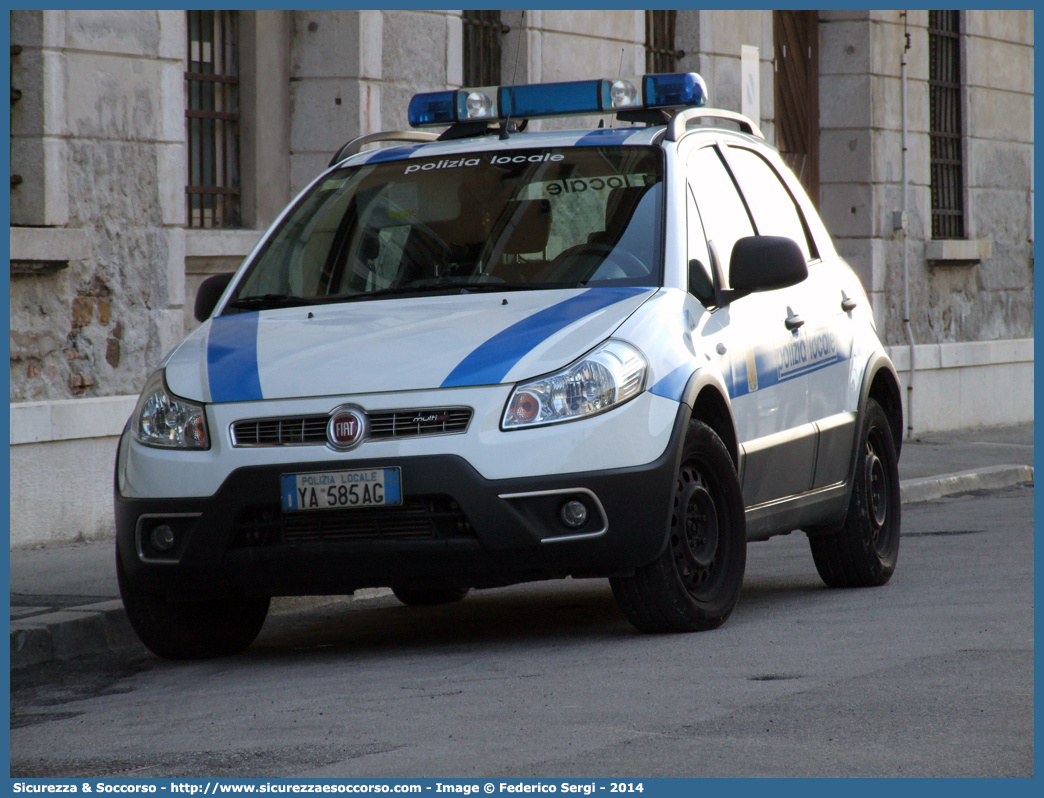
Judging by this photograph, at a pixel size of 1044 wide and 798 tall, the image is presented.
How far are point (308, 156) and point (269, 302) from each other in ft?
20.0

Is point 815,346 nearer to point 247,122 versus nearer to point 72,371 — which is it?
point 72,371

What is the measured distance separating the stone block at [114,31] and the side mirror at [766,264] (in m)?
5.22

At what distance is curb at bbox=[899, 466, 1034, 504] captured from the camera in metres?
12.7

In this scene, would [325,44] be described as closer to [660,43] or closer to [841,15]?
[660,43]

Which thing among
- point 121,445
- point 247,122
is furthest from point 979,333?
point 121,445

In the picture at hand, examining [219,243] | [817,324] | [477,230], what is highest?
[219,243]

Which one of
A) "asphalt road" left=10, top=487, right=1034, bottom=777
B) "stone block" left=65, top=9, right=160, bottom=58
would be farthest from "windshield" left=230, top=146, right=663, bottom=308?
"stone block" left=65, top=9, right=160, bottom=58

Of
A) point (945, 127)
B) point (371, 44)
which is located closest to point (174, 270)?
point (371, 44)

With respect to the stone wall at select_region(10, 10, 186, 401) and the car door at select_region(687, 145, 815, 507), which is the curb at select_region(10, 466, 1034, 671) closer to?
the car door at select_region(687, 145, 815, 507)

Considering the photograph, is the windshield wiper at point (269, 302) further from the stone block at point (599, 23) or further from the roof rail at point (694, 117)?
the stone block at point (599, 23)

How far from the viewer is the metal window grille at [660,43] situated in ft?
52.6

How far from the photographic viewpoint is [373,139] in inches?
303

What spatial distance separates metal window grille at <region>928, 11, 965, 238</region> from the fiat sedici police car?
38.1 ft

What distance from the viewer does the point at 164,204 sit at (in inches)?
435
